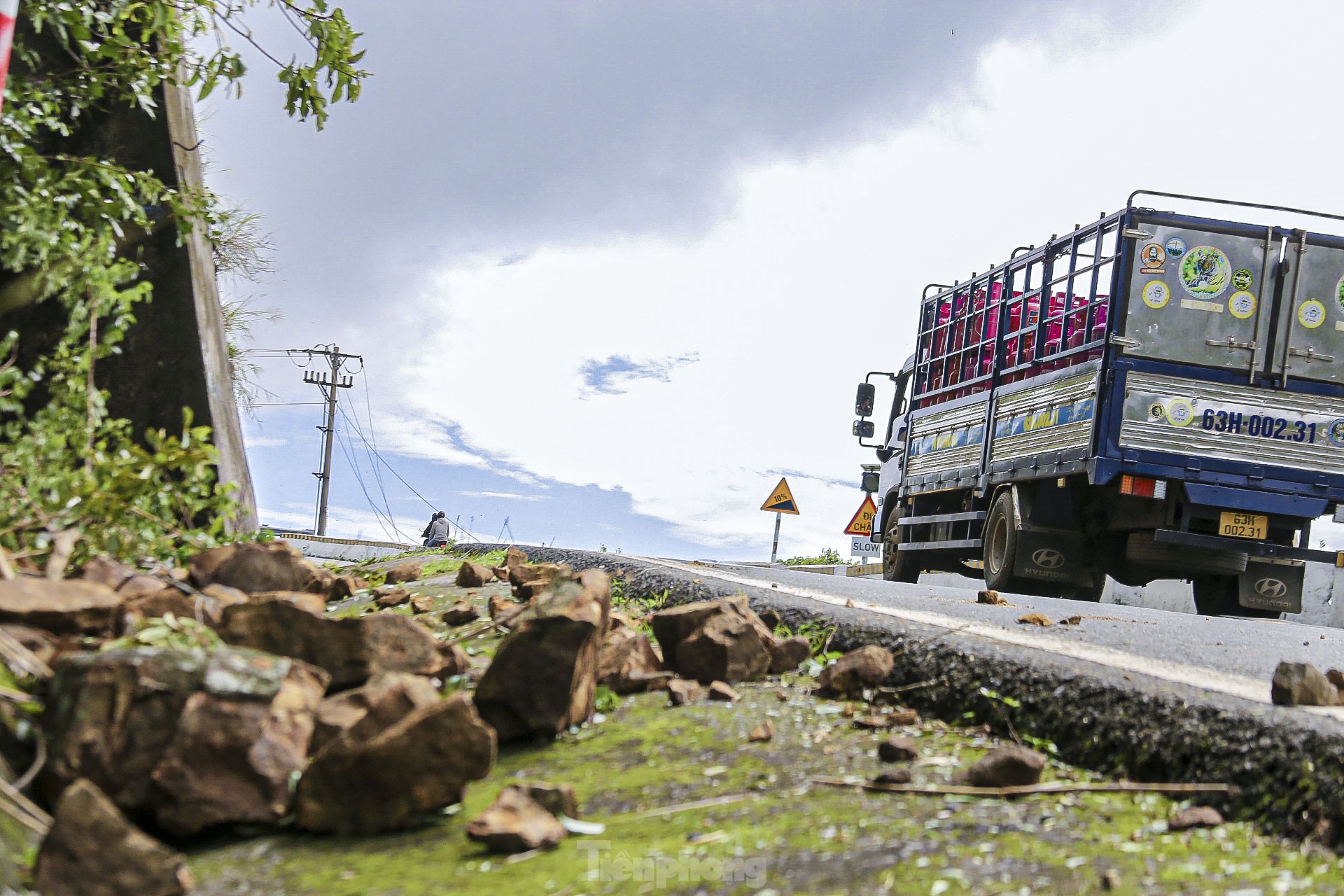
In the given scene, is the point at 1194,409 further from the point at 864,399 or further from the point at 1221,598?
the point at 864,399

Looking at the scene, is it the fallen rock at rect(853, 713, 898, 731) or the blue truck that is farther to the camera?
the blue truck

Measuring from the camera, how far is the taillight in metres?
9.30

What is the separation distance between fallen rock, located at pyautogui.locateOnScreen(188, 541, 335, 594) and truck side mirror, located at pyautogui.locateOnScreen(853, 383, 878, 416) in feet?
38.3

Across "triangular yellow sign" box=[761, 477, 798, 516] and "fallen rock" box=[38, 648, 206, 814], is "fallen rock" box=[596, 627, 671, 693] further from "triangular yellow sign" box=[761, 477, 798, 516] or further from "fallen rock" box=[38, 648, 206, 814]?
"triangular yellow sign" box=[761, 477, 798, 516]

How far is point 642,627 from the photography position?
3.82 metres

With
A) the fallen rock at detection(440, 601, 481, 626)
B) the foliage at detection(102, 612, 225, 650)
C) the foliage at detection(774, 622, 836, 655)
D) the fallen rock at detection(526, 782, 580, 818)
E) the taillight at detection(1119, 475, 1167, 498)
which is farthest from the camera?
the taillight at detection(1119, 475, 1167, 498)

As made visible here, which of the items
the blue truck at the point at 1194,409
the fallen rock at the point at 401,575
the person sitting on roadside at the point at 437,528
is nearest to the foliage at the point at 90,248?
the fallen rock at the point at 401,575

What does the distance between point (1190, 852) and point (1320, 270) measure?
9.59 metres

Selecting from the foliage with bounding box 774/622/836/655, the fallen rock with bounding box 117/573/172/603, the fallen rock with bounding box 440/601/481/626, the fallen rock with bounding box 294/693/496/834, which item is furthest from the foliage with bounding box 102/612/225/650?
the foliage with bounding box 774/622/836/655

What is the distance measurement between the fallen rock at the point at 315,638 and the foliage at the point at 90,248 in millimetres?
767

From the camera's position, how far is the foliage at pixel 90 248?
3.30 meters

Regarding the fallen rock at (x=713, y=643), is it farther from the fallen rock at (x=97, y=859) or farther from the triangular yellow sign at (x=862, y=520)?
the triangular yellow sign at (x=862, y=520)

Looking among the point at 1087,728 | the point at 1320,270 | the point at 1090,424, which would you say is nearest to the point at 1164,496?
the point at 1090,424

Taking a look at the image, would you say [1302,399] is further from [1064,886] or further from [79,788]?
[79,788]
